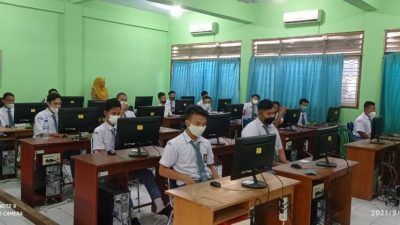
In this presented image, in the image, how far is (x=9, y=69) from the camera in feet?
25.5

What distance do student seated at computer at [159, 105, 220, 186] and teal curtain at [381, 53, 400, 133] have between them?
506 centimetres

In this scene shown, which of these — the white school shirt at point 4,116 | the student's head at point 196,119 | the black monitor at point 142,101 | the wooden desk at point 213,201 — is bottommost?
the wooden desk at point 213,201

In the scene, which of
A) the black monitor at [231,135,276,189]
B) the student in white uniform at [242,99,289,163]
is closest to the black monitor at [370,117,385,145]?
the student in white uniform at [242,99,289,163]

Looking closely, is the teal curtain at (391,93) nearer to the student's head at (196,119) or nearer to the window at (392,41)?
the window at (392,41)

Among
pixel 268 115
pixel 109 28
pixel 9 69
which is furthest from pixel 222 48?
pixel 268 115

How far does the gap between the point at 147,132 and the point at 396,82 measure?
5.31m

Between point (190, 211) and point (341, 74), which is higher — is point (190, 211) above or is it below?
below

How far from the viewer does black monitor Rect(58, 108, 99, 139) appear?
4.30 metres

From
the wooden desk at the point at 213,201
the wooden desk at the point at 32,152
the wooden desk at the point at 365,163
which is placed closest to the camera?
the wooden desk at the point at 213,201

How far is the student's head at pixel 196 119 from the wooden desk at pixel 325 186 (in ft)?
2.98

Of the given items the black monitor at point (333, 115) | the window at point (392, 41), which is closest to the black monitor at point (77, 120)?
the black monitor at point (333, 115)

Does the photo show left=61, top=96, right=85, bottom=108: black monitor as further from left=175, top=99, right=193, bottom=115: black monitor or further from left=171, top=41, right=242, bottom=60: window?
left=171, top=41, right=242, bottom=60: window

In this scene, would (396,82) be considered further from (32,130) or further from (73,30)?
(73,30)

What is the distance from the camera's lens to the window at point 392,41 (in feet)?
22.2
